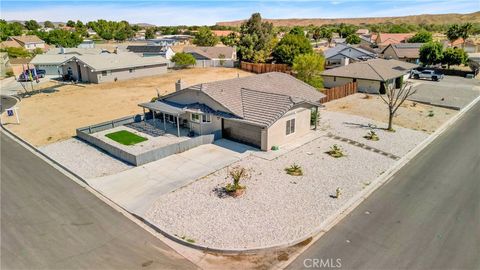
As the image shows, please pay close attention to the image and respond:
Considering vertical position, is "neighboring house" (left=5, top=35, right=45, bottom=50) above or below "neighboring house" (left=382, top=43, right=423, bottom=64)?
above

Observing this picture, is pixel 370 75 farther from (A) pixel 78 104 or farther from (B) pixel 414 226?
(A) pixel 78 104

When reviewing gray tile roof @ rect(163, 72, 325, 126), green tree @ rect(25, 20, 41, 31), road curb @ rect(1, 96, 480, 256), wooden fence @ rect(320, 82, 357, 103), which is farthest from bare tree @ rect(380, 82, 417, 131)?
green tree @ rect(25, 20, 41, 31)

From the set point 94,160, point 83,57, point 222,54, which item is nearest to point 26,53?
point 83,57

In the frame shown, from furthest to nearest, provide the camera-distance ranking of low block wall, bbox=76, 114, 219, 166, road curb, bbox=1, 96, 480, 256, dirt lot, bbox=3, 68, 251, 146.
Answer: dirt lot, bbox=3, 68, 251, 146
low block wall, bbox=76, 114, 219, 166
road curb, bbox=1, 96, 480, 256

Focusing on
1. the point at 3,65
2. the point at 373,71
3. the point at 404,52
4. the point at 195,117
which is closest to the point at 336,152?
the point at 195,117

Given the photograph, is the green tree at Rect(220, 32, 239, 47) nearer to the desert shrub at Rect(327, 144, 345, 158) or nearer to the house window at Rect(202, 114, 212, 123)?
the house window at Rect(202, 114, 212, 123)

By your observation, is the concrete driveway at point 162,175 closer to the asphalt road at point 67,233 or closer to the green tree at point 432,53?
the asphalt road at point 67,233

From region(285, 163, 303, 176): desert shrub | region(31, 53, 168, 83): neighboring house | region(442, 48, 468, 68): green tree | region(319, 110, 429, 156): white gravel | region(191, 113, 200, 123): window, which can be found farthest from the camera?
region(442, 48, 468, 68): green tree
